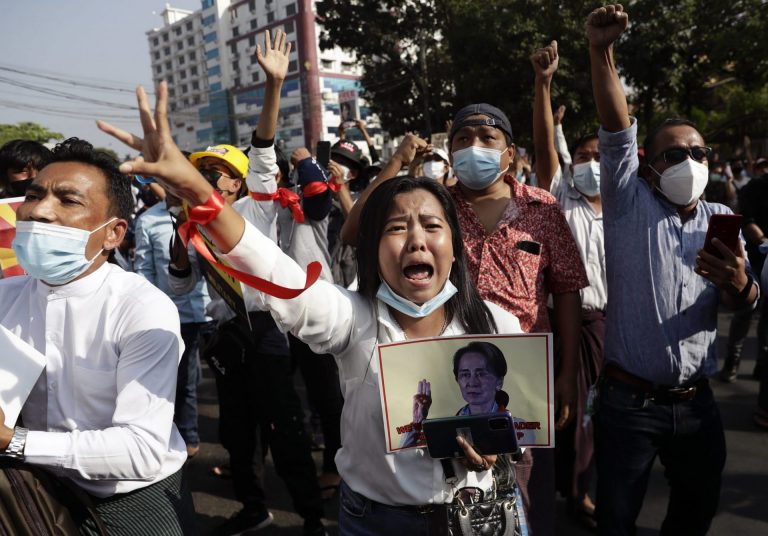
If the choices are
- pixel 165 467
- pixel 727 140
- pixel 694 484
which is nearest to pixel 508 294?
pixel 694 484

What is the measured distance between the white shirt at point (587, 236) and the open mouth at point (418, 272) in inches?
70.0

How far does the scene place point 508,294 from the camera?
7.30 ft

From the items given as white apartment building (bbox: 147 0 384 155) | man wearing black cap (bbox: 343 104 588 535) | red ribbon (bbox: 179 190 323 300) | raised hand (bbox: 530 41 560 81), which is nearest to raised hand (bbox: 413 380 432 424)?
red ribbon (bbox: 179 190 323 300)

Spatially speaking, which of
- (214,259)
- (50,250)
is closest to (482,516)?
(214,259)

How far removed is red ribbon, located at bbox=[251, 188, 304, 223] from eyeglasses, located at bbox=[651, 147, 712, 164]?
1.75 m

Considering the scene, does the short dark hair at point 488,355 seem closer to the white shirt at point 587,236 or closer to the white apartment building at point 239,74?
the white shirt at point 587,236

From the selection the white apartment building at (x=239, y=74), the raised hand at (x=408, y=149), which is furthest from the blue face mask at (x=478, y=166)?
the white apartment building at (x=239, y=74)

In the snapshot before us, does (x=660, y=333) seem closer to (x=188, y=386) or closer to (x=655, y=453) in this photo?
(x=655, y=453)

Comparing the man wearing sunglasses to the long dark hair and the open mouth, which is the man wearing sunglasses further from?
the open mouth

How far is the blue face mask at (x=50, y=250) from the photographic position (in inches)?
61.4

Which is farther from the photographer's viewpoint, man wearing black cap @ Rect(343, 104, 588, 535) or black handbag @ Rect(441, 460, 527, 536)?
man wearing black cap @ Rect(343, 104, 588, 535)

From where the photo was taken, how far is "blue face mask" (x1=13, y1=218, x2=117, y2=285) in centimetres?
156

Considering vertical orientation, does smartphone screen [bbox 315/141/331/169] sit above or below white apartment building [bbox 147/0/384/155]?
below

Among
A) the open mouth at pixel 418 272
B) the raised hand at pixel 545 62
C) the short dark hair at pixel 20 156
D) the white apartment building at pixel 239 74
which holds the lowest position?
the open mouth at pixel 418 272
